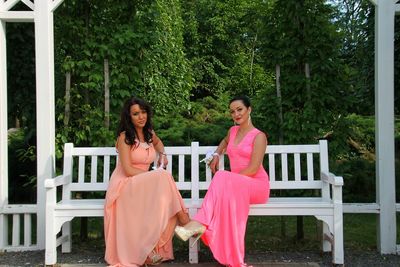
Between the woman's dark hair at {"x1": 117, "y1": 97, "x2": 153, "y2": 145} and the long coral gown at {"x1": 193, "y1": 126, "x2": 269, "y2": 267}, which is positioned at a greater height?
the woman's dark hair at {"x1": 117, "y1": 97, "x2": 153, "y2": 145}

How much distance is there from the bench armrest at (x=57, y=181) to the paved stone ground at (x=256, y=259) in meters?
0.70

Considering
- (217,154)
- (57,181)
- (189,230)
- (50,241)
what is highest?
(217,154)

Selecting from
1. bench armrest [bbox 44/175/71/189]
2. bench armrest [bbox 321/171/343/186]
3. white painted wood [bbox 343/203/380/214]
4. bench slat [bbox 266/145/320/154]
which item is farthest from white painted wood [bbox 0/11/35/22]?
white painted wood [bbox 343/203/380/214]

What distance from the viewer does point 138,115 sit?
13.4 feet

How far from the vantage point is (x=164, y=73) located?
950 cm

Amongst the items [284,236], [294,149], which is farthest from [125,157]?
[284,236]

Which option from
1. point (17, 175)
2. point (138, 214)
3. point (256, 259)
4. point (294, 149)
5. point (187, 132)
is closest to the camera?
point (138, 214)

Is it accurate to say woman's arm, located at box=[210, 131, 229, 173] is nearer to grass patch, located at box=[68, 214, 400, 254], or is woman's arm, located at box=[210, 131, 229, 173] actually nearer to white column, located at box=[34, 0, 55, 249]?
grass patch, located at box=[68, 214, 400, 254]

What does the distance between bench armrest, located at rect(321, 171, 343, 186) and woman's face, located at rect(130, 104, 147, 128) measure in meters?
1.68

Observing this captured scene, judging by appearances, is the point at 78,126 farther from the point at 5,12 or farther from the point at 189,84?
the point at 189,84

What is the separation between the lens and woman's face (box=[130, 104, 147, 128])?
A: 409 cm

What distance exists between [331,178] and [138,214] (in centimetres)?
165

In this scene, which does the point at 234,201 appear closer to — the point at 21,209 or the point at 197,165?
the point at 197,165

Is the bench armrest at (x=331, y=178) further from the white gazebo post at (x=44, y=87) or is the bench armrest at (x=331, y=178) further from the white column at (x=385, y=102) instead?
the white gazebo post at (x=44, y=87)
